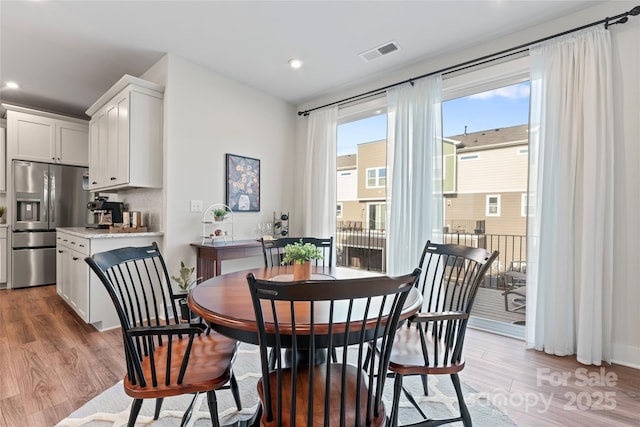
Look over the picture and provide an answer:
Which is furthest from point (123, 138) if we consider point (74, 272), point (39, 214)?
point (39, 214)

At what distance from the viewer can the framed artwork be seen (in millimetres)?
3898

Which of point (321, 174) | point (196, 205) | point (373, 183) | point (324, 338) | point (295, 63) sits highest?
point (295, 63)

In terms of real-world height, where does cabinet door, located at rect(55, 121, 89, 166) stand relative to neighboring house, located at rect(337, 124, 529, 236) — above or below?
above

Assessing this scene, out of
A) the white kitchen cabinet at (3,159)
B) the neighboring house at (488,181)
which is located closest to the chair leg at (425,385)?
the neighboring house at (488,181)

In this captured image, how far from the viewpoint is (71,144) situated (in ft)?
16.3

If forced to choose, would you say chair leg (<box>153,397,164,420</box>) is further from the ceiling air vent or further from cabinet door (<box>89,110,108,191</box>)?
the ceiling air vent

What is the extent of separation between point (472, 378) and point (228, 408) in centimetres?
166

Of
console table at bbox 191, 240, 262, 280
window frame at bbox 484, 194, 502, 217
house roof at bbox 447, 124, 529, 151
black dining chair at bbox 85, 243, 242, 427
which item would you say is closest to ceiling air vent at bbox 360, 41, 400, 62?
house roof at bbox 447, 124, 529, 151

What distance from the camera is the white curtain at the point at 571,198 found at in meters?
2.34

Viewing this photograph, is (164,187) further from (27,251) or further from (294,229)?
(27,251)

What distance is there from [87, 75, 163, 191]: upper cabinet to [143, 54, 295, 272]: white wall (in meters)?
0.16

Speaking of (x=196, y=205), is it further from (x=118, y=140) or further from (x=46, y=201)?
(x=46, y=201)

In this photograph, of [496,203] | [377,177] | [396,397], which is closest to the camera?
[396,397]

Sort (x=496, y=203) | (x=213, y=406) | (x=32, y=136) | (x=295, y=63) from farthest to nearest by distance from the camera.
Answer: (x=32, y=136), (x=295, y=63), (x=496, y=203), (x=213, y=406)
